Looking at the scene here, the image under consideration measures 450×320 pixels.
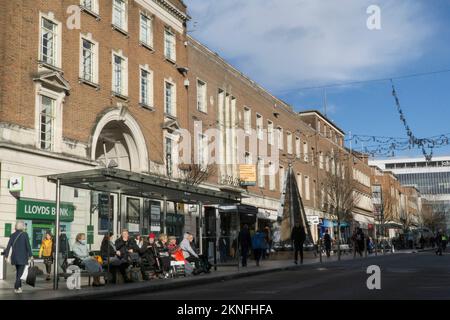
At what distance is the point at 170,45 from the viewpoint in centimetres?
3403

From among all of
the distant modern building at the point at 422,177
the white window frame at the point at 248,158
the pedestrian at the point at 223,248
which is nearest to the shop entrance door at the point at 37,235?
the pedestrian at the point at 223,248

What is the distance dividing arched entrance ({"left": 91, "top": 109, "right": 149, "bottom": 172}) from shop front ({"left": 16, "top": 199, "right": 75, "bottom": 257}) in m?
5.62

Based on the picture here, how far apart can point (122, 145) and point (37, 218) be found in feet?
27.3

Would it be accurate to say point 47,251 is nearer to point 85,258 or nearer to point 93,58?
point 85,258

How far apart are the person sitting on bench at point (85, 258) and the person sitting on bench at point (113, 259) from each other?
1.55ft

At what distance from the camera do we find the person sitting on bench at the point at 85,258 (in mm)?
16386

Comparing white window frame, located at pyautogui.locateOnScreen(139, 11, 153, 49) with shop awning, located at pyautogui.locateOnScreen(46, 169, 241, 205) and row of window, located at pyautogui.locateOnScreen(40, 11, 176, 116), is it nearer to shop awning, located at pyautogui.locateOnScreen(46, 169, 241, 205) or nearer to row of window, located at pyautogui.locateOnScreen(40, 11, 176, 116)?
row of window, located at pyautogui.locateOnScreen(40, 11, 176, 116)

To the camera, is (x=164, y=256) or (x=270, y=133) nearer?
(x=164, y=256)

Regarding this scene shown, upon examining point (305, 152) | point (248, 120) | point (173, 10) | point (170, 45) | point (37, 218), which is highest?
point (173, 10)

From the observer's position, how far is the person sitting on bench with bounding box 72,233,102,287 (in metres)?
16.4

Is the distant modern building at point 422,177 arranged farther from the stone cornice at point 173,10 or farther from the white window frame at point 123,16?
the white window frame at point 123,16

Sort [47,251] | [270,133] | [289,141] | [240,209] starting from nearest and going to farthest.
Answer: [47,251] → [240,209] → [270,133] → [289,141]

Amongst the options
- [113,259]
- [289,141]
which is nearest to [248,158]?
[289,141]
